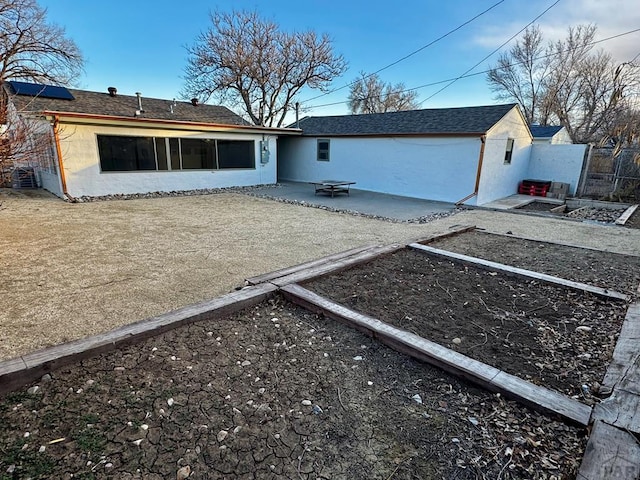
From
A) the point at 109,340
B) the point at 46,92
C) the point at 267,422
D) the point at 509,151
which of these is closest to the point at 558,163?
the point at 509,151

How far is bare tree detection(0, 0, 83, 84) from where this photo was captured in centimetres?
1414

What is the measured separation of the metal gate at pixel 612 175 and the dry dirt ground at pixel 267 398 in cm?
987

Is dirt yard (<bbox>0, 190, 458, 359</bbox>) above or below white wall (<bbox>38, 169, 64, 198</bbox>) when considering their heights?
below

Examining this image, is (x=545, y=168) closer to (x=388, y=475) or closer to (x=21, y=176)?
(x=388, y=475)

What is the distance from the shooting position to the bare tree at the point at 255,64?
65.7ft

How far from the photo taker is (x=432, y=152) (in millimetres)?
11312

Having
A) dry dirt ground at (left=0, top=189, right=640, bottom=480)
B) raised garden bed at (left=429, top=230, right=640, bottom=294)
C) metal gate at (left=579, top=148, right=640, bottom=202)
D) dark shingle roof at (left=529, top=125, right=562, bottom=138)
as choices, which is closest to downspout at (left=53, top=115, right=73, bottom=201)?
dry dirt ground at (left=0, top=189, right=640, bottom=480)

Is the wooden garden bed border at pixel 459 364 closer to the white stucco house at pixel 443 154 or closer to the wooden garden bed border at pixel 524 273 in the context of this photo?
A: the wooden garden bed border at pixel 524 273

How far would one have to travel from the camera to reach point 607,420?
5.90 feet

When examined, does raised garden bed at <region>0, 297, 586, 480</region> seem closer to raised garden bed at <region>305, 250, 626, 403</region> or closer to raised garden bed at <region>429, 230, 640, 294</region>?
raised garden bed at <region>305, 250, 626, 403</region>

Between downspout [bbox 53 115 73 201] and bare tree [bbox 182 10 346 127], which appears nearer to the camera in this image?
downspout [bbox 53 115 73 201]

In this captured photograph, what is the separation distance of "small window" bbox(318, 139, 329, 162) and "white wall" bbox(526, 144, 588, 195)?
27.3 ft

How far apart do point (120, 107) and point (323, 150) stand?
25.9 ft

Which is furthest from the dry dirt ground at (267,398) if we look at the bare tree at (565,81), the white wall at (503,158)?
the bare tree at (565,81)
